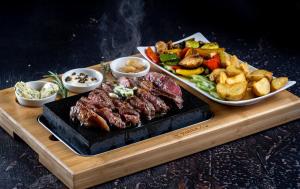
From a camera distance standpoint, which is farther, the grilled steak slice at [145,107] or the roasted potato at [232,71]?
the roasted potato at [232,71]

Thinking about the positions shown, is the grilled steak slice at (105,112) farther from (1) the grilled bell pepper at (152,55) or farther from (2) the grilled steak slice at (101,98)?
(1) the grilled bell pepper at (152,55)

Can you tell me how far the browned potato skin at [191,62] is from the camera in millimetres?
5809

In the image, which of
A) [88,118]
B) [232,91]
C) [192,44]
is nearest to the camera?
[88,118]

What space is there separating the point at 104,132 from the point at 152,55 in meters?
1.44

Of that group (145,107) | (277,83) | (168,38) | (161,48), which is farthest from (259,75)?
(168,38)

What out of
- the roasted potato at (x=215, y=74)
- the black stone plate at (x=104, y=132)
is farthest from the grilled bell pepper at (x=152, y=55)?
the black stone plate at (x=104, y=132)

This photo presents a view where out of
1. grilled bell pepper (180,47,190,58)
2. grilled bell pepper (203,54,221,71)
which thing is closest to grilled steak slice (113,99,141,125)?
grilled bell pepper (203,54,221,71)

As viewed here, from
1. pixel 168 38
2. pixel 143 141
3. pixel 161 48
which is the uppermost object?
pixel 161 48

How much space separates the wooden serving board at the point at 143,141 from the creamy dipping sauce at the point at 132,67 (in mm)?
441

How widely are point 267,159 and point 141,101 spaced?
924 millimetres

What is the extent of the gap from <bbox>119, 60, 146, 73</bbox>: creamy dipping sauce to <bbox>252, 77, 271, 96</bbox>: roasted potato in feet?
3.12

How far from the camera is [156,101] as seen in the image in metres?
5.04

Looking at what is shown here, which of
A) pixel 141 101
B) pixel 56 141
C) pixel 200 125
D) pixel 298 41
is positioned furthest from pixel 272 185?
pixel 298 41

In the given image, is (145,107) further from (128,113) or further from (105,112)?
(105,112)
